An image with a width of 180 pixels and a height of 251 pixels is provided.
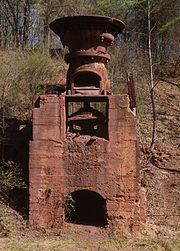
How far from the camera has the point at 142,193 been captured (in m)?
11.6

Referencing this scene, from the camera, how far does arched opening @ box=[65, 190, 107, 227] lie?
1162 centimetres

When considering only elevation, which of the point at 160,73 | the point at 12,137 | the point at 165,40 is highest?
the point at 165,40

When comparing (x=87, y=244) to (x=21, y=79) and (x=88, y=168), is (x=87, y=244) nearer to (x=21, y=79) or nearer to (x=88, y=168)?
(x=88, y=168)

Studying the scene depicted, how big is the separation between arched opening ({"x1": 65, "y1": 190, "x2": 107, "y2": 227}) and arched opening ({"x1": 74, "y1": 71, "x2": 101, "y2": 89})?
2.92 m

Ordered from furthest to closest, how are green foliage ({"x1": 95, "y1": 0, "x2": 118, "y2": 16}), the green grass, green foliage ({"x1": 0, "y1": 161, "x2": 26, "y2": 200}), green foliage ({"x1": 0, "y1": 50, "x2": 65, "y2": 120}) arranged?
green foliage ({"x1": 95, "y1": 0, "x2": 118, "y2": 16})
green foliage ({"x1": 0, "y1": 50, "x2": 65, "y2": 120})
green foliage ({"x1": 0, "y1": 161, "x2": 26, "y2": 200})
the green grass

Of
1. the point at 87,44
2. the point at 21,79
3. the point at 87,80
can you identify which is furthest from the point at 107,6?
the point at 87,44

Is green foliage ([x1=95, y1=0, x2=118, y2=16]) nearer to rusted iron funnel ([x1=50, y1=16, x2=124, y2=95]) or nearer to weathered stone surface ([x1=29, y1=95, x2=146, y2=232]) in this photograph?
rusted iron funnel ([x1=50, y1=16, x2=124, y2=95])

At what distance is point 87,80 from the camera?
1251 centimetres

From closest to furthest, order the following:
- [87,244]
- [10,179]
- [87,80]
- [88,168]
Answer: [87,244]
[88,168]
[10,179]
[87,80]

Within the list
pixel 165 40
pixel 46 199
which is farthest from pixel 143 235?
pixel 165 40

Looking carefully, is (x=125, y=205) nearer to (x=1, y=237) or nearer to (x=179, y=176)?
(x=1, y=237)

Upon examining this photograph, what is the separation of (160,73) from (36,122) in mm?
15915

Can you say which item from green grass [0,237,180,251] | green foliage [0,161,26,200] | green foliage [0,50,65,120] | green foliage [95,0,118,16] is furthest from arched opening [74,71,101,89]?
green foliage [95,0,118,16]

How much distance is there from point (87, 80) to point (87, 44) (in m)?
1.13
